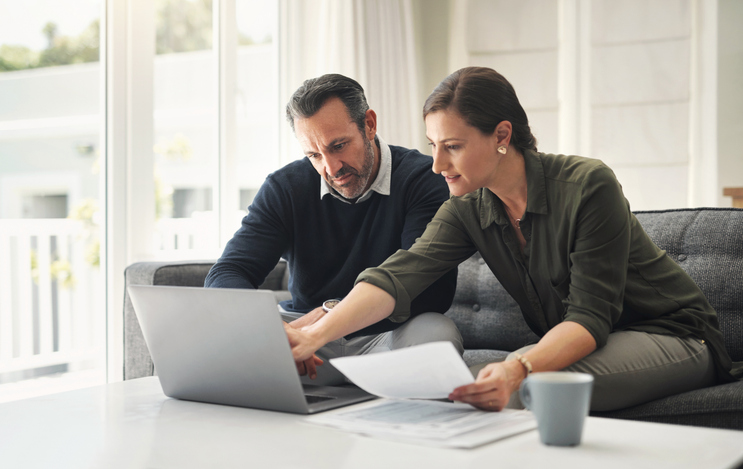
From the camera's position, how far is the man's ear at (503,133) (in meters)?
1.33

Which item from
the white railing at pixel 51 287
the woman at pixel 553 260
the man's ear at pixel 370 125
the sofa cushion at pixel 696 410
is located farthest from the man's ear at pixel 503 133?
the white railing at pixel 51 287

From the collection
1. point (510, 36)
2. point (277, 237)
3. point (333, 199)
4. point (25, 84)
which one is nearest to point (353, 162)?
point (333, 199)

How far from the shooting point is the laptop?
2.98ft

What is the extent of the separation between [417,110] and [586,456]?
3444 mm

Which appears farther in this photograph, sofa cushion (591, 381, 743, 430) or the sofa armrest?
the sofa armrest

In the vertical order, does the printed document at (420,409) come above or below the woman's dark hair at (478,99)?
below

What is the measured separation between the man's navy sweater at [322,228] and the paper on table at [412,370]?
0.72 metres

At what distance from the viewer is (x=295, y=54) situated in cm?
345

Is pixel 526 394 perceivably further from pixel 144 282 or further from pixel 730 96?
pixel 730 96

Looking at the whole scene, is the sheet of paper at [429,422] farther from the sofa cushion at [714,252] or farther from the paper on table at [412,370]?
the sofa cushion at [714,252]

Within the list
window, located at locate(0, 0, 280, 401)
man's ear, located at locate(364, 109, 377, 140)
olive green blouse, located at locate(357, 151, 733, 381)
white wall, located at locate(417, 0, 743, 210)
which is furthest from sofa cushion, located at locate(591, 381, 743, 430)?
white wall, located at locate(417, 0, 743, 210)

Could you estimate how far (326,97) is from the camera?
160 centimetres

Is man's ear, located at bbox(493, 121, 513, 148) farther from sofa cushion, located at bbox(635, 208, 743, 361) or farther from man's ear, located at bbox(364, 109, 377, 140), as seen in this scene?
sofa cushion, located at bbox(635, 208, 743, 361)

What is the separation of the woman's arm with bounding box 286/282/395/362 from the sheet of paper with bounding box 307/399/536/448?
0.57ft
